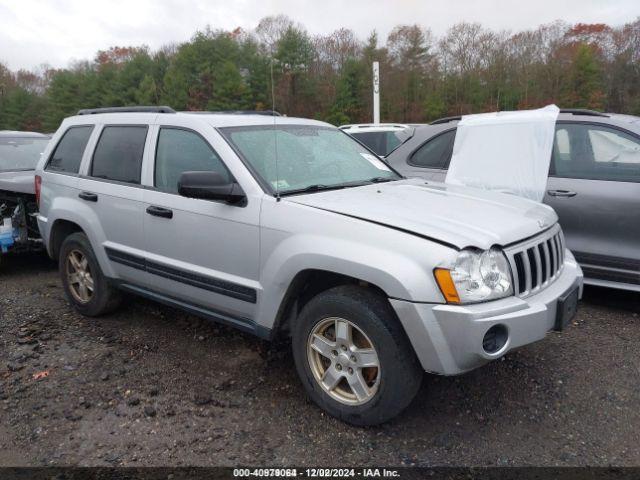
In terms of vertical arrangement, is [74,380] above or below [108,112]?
below

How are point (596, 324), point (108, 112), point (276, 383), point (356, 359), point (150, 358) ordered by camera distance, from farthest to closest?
point (108, 112) → point (596, 324) → point (150, 358) → point (276, 383) → point (356, 359)

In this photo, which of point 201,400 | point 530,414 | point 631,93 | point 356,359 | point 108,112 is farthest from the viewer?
point 631,93

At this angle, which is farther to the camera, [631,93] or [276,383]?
[631,93]

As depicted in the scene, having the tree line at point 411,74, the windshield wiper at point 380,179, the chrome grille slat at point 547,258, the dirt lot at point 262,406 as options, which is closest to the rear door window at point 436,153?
the windshield wiper at point 380,179

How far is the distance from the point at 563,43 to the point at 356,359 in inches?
1149

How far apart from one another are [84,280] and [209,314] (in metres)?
1.70

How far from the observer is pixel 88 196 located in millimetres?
4395

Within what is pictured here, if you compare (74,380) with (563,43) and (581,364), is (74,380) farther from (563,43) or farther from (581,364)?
(563,43)

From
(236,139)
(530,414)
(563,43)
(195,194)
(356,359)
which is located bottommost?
(530,414)

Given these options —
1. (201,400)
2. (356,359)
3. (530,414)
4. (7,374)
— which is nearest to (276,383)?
(201,400)

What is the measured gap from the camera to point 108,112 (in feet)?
15.4

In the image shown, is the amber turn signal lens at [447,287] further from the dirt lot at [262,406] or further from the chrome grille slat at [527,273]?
the dirt lot at [262,406]

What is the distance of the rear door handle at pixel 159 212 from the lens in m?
3.71

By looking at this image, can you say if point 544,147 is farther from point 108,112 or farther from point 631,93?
point 631,93
